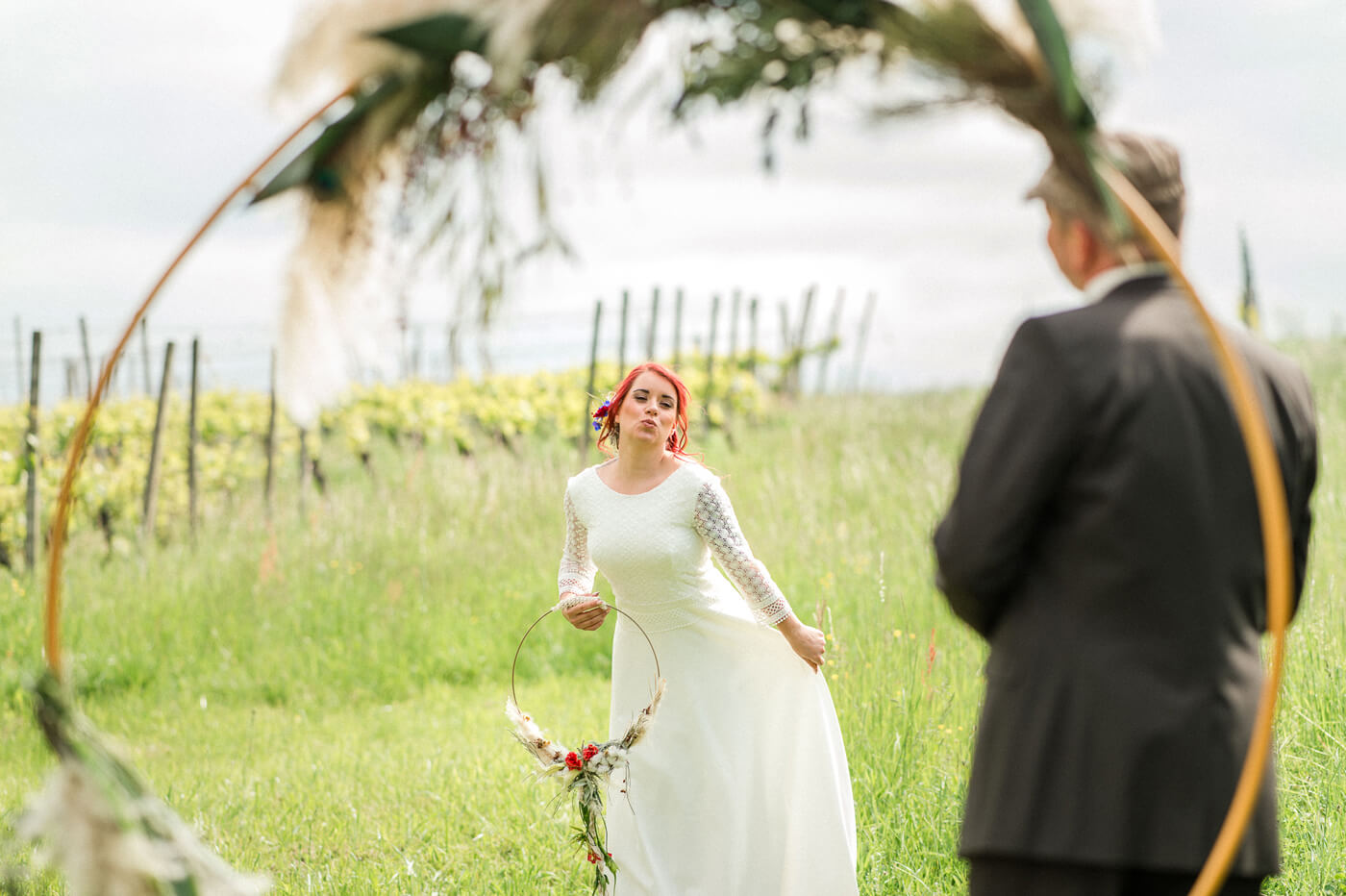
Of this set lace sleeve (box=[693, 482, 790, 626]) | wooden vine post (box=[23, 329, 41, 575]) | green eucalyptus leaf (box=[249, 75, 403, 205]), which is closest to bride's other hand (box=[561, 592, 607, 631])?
Answer: lace sleeve (box=[693, 482, 790, 626])

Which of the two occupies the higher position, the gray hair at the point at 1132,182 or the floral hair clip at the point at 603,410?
the gray hair at the point at 1132,182

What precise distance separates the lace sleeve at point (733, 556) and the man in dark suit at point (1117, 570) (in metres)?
1.52

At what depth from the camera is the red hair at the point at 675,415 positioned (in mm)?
3615

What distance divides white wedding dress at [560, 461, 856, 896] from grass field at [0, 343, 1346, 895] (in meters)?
0.34

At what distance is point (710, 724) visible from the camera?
3.64 meters

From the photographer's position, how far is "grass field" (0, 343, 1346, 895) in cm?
430

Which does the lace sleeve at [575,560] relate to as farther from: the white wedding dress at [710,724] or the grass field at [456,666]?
the grass field at [456,666]

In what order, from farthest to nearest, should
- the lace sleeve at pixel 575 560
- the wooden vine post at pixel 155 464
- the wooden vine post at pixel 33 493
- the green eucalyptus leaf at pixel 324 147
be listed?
the wooden vine post at pixel 155 464 → the wooden vine post at pixel 33 493 → the lace sleeve at pixel 575 560 → the green eucalyptus leaf at pixel 324 147

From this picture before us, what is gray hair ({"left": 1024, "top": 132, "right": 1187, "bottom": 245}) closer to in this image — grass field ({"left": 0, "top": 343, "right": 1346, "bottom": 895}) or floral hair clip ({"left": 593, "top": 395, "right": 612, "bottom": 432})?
grass field ({"left": 0, "top": 343, "right": 1346, "bottom": 895})

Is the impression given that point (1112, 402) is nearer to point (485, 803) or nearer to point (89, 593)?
point (485, 803)

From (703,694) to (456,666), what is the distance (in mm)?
4090

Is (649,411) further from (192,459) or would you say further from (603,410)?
(192,459)

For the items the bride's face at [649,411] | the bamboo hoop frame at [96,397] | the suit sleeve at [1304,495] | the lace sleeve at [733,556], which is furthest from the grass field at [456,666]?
the suit sleeve at [1304,495]

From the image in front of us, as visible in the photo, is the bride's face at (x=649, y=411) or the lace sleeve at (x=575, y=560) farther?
the lace sleeve at (x=575, y=560)
